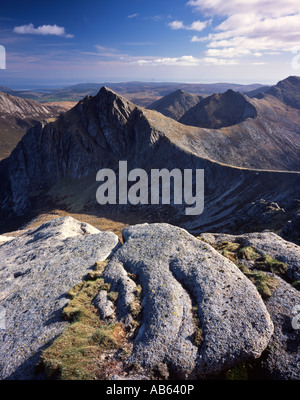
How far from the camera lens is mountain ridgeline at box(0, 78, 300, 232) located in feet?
253

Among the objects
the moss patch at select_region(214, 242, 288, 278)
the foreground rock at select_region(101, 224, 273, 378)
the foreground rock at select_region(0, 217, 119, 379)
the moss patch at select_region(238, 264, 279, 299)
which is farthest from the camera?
the moss patch at select_region(214, 242, 288, 278)

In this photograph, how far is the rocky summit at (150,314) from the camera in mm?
17516

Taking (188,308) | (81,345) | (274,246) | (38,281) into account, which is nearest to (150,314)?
(188,308)

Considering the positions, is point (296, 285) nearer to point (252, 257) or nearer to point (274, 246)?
point (252, 257)

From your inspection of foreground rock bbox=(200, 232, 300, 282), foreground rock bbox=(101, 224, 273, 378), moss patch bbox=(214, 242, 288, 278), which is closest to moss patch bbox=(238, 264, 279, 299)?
foreground rock bbox=(101, 224, 273, 378)

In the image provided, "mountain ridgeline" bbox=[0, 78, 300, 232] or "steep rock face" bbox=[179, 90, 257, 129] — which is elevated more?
"steep rock face" bbox=[179, 90, 257, 129]

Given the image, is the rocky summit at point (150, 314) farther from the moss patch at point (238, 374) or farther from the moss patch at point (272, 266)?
the moss patch at point (272, 266)

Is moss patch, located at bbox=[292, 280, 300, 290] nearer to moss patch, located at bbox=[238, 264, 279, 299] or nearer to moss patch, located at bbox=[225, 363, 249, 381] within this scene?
moss patch, located at bbox=[238, 264, 279, 299]

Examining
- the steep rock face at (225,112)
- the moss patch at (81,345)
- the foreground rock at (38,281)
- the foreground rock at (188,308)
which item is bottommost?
the foreground rock at (38,281)

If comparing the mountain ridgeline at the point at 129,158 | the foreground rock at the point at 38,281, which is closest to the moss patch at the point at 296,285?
the foreground rock at the point at 38,281

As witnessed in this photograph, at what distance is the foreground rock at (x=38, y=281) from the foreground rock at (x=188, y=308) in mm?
4880

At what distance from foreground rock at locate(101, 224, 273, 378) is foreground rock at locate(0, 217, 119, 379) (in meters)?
4.88

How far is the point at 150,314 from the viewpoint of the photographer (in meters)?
21.2
